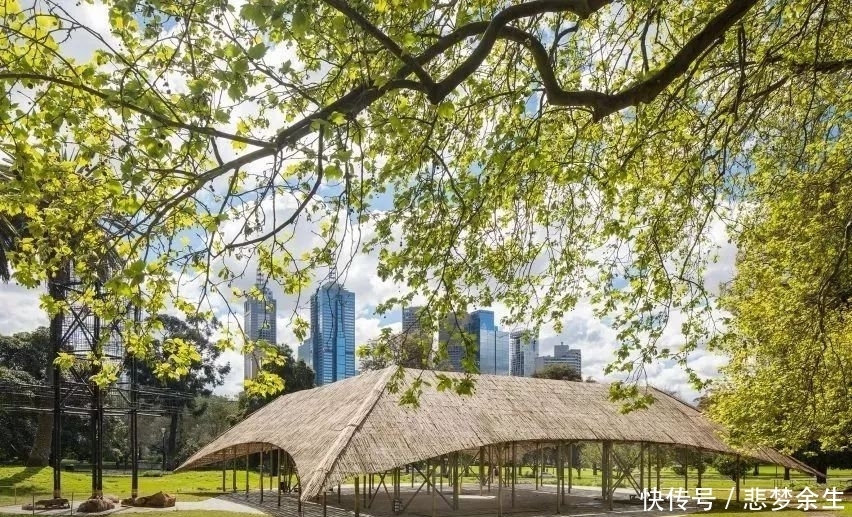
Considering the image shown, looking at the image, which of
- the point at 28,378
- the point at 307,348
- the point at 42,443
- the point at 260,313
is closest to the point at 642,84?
the point at 260,313

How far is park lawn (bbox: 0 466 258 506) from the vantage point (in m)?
21.2

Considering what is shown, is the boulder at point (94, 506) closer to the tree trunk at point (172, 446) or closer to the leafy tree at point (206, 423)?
the tree trunk at point (172, 446)

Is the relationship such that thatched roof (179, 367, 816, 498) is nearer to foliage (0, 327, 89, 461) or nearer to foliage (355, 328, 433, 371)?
foliage (355, 328, 433, 371)

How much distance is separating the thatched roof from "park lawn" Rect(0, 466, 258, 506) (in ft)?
6.81

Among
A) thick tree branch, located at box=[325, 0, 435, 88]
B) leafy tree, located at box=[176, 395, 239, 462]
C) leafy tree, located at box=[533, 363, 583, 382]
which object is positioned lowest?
leafy tree, located at box=[176, 395, 239, 462]

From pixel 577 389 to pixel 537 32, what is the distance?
57.1 ft

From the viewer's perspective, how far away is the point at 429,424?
16797 mm

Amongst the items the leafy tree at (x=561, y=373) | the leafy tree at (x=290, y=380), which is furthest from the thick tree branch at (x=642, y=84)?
the leafy tree at (x=561, y=373)

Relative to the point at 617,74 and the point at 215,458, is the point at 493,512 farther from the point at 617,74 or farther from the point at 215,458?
the point at 617,74

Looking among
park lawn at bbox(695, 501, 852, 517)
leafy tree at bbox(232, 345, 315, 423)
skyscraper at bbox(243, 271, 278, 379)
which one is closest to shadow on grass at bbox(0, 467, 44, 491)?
leafy tree at bbox(232, 345, 315, 423)

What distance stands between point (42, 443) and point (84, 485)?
3666 millimetres

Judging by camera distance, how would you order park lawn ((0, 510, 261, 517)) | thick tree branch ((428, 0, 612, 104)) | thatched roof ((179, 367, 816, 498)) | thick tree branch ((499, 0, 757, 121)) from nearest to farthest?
thick tree branch ((428, 0, 612, 104))
thick tree branch ((499, 0, 757, 121))
thatched roof ((179, 367, 816, 498))
park lawn ((0, 510, 261, 517))

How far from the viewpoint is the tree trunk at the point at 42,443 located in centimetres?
2666

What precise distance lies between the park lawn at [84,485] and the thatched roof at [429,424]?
2.08m
